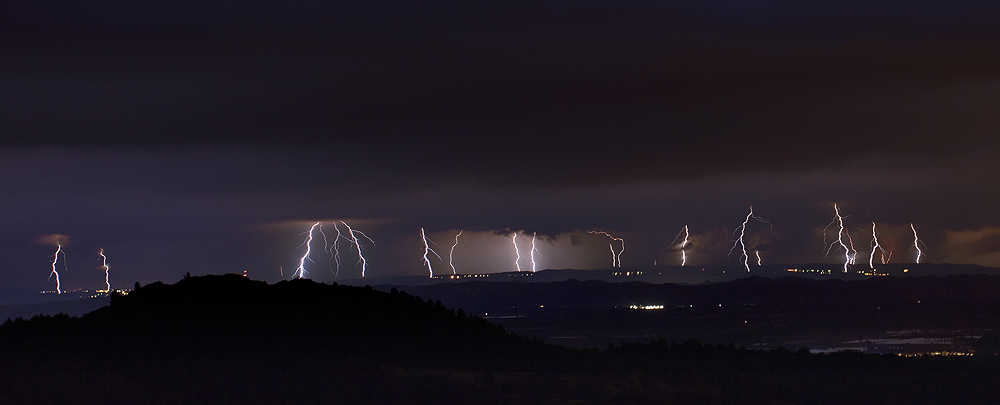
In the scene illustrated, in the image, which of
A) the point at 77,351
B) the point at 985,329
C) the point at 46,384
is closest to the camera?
the point at 46,384

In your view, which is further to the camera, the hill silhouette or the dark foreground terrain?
the hill silhouette

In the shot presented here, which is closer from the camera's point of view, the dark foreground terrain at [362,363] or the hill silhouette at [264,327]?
the dark foreground terrain at [362,363]

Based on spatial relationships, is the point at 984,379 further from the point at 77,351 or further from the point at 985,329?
the point at 985,329

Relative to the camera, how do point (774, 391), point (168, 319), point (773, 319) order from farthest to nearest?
point (773, 319)
point (168, 319)
point (774, 391)

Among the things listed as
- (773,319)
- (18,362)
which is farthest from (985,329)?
(18,362)

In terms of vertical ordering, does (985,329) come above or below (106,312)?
below

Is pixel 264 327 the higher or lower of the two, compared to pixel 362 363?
higher

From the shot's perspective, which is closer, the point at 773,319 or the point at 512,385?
the point at 512,385

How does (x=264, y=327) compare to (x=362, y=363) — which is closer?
(x=362, y=363)
